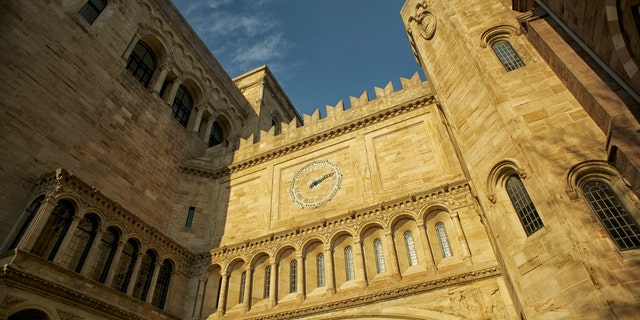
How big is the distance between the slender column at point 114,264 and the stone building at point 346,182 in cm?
7

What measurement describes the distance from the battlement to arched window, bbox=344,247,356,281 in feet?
19.6

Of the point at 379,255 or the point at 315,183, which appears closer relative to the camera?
the point at 379,255

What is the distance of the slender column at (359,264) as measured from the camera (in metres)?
12.7

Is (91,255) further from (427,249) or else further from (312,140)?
(427,249)

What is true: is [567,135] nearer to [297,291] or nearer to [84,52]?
[297,291]

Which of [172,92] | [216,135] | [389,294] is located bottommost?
[389,294]

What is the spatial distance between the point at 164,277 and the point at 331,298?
7.27m

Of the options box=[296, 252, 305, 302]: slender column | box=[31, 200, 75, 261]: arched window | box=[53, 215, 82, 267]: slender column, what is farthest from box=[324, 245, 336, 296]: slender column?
box=[31, 200, 75, 261]: arched window

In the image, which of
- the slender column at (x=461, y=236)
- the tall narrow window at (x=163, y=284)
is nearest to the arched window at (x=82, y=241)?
the tall narrow window at (x=163, y=284)

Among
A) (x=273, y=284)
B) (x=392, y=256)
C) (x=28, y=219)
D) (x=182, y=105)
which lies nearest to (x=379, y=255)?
(x=392, y=256)

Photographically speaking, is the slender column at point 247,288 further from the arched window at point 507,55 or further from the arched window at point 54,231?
the arched window at point 507,55

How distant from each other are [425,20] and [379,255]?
31.7 ft

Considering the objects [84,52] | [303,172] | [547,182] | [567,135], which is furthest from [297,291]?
[84,52]

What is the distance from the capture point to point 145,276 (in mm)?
14633
